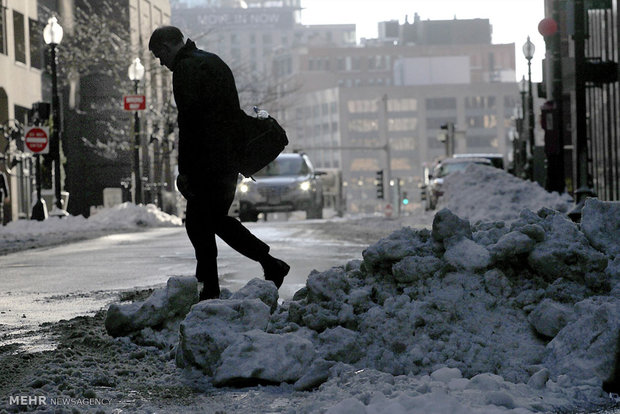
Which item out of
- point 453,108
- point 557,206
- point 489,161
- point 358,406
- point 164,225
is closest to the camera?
point 358,406

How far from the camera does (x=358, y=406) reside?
412 centimetres

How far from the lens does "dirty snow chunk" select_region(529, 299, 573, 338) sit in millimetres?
5441

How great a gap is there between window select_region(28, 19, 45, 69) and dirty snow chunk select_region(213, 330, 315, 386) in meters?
41.5

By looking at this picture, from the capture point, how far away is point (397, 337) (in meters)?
5.43

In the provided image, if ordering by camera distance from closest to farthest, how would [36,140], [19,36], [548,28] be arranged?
1. [548,28]
2. [36,140]
3. [19,36]

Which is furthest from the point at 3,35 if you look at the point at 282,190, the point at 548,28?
the point at 548,28

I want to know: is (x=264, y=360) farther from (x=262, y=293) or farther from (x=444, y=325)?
(x=262, y=293)

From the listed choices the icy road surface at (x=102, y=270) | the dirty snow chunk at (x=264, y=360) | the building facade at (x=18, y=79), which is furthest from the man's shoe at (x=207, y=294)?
the building facade at (x=18, y=79)

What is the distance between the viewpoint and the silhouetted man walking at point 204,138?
7086mm

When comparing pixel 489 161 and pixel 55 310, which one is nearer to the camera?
pixel 55 310

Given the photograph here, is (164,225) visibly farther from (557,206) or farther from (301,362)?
(301,362)

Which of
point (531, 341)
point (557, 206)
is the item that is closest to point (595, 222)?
point (531, 341)

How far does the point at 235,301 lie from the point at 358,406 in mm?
1740

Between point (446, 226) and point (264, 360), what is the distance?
155 centimetres
